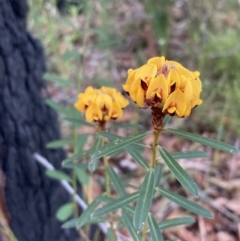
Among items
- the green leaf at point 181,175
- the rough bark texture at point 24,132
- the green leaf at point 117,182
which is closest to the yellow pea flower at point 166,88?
the green leaf at point 181,175

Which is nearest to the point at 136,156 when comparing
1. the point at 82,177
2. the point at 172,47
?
the point at 82,177

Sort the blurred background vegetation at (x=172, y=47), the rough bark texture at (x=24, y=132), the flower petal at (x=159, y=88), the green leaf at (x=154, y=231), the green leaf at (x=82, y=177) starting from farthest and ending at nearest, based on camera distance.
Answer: the blurred background vegetation at (x=172, y=47) < the green leaf at (x=82, y=177) < the rough bark texture at (x=24, y=132) < the green leaf at (x=154, y=231) < the flower petal at (x=159, y=88)

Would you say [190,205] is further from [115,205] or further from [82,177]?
[82,177]

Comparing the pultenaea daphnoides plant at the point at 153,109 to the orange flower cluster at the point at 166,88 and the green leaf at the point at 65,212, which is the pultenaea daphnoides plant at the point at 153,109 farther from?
the green leaf at the point at 65,212

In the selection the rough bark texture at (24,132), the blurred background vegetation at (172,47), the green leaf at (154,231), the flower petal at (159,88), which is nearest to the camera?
the flower petal at (159,88)

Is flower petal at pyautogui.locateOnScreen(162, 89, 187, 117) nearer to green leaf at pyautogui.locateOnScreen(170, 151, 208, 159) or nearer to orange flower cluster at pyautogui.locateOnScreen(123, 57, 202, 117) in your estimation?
orange flower cluster at pyautogui.locateOnScreen(123, 57, 202, 117)

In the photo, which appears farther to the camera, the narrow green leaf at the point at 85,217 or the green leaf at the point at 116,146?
the narrow green leaf at the point at 85,217

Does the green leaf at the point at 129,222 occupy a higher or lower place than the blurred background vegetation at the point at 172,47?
lower

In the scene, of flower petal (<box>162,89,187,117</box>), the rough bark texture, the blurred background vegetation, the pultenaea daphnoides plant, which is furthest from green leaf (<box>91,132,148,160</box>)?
the blurred background vegetation

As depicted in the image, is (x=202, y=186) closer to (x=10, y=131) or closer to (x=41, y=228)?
(x=41, y=228)
